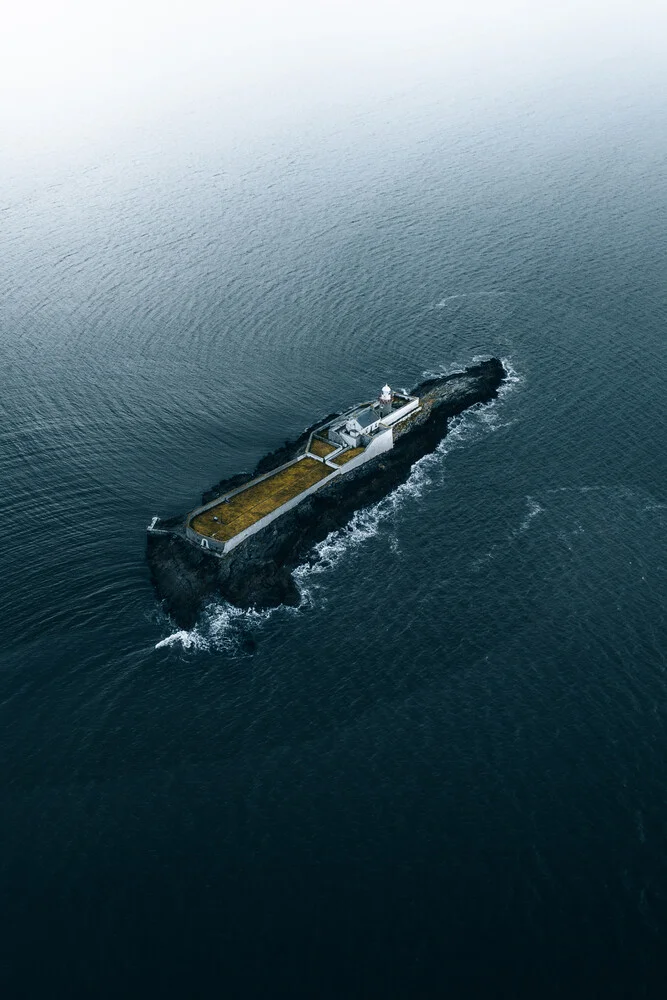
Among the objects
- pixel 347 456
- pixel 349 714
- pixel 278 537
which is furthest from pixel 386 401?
pixel 349 714

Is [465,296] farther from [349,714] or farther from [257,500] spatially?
[349,714]

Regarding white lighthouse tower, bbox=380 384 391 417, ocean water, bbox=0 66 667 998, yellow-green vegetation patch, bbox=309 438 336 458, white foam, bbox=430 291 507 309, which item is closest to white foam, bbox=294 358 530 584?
ocean water, bbox=0 66 667 998

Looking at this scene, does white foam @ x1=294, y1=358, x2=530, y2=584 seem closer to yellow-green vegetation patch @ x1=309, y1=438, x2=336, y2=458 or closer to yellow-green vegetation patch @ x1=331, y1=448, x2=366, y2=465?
yellow-green vegetation patch @ x1=331, y1=448, x2=366, y2=465

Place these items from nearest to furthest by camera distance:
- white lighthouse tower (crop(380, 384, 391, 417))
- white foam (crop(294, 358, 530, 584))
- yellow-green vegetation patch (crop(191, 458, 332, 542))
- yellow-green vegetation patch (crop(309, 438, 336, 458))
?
white foam (crop(294, 358, 530, 584)), yellow-green vegetation patch (crop(191, 458, 332, 542)), yellow-green vegetation patch (crop(309, 438, 336, 458)), white lighthouse tower (crop(380, 384, 391, 417))

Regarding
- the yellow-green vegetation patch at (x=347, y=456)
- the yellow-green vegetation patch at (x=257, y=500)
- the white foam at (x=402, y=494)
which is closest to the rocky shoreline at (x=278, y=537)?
the white foam at (x=402, y=494)

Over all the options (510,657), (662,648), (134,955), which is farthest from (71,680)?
(662,648)

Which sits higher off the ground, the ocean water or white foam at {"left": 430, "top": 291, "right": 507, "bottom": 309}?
white foam at {"left": 430, "top": 291, "right": 507, "bottom": 309}

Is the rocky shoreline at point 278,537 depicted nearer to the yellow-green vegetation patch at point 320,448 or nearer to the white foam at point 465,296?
the yellow-green vegetation patch at point 320,448
